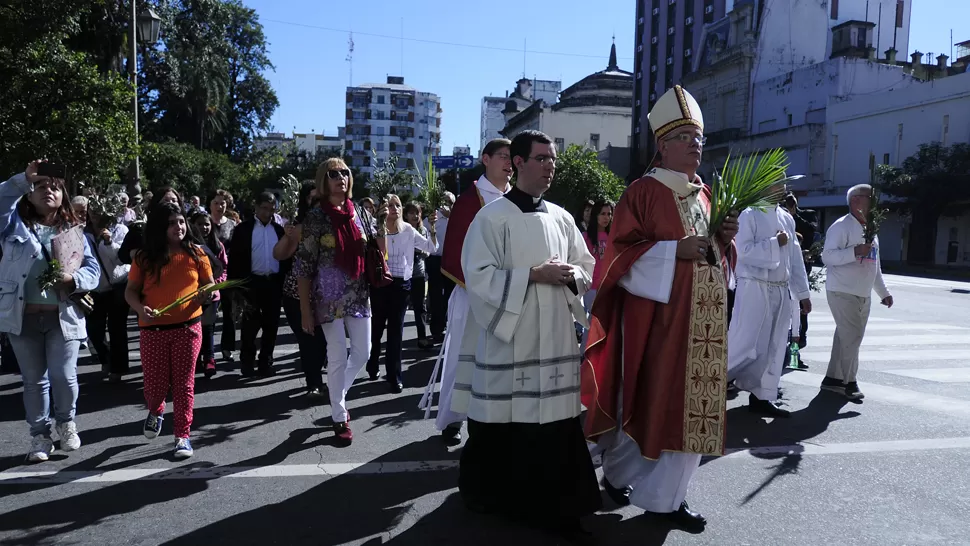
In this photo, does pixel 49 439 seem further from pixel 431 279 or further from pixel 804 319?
pixel 804 319

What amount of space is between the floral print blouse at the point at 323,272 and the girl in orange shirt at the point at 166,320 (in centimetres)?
76

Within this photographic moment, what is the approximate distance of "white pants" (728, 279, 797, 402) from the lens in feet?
21.4

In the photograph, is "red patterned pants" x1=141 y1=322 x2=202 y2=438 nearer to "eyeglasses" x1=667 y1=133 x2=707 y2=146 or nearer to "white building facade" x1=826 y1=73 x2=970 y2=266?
"eyeglasses" x1=667 y1=133 x2=707 y2=146

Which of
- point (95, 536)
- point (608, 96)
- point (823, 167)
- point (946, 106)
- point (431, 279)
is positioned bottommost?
point (95, 536)

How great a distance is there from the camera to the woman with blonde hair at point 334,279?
5.56 metres

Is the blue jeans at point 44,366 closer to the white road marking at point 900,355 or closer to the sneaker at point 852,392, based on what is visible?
the sneaker at point 852,392

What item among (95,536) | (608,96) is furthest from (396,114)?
(95,536)

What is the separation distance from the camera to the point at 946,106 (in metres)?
33.5

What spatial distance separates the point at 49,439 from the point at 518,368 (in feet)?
11.1

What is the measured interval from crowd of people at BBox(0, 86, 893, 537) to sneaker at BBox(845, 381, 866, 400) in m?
0.02

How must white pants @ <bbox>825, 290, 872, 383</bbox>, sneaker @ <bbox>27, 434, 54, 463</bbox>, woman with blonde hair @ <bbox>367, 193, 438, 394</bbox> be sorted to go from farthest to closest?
woman with blonde hair @ <bbox>367, 193, 438, 394</bbox> → white pants @ <bbox>825, 290, 872, 383</bbox> → sneaker @ <bbox>27, 434, 54, 463</bbox>

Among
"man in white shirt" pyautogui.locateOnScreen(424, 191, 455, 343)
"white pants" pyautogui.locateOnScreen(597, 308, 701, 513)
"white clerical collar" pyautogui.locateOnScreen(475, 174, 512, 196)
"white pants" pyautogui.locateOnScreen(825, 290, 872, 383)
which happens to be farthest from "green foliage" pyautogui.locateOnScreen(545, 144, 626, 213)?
"white pants" pyautogui.locateOnScreen(597, 308, 701, 513)

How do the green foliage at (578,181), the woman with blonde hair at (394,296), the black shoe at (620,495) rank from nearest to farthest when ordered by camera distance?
the black shoe at (620,495) < the woman with blonde hair at (394,296) < the green foliage at (578,181)

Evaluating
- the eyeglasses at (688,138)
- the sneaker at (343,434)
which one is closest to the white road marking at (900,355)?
the eyeglasses at (688,138)
